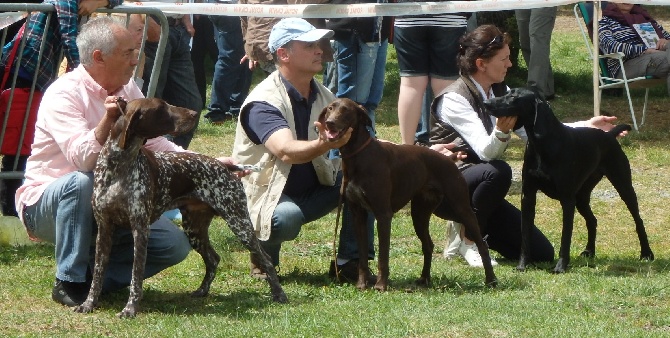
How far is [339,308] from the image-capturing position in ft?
17.3

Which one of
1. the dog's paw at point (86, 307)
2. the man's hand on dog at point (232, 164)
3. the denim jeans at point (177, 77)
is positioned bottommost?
the dog's paw at point (86, 307)

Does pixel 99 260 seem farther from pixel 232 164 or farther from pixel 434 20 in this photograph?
pixel 434 20

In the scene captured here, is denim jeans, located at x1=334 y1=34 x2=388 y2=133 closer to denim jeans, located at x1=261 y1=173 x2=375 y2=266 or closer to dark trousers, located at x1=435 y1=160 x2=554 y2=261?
dark trousers, located at x1=435 y1=160 x2=554 y2=261

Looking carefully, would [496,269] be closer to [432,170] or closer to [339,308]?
[432,170]

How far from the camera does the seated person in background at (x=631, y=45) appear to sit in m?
11.3

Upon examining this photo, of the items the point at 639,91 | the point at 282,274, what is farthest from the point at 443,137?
the point at 639,91

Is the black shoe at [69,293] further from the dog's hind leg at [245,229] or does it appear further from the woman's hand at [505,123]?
the woman's hand at [505,123]

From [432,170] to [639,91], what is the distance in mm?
8485

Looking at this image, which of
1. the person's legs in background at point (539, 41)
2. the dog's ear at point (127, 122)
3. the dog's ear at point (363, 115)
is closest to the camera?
the dog's ear at point (127, 122)

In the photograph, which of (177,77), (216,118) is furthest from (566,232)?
(216,118)

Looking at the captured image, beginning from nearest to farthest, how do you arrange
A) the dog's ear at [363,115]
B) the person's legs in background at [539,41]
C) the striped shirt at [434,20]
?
1. the dog's ear at [363,115]
2. the striped shirt at [434,20]
3. the person's legs in background at [539,41]

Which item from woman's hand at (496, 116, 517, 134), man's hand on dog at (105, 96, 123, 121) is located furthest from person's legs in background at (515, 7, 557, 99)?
man's hand on dog at (105, 96, 123, 121)

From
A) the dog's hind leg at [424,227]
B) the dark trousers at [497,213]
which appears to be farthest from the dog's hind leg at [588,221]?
the dog's hind leg at [424,227]

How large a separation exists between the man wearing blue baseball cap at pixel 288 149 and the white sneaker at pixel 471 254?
2.79 ft
